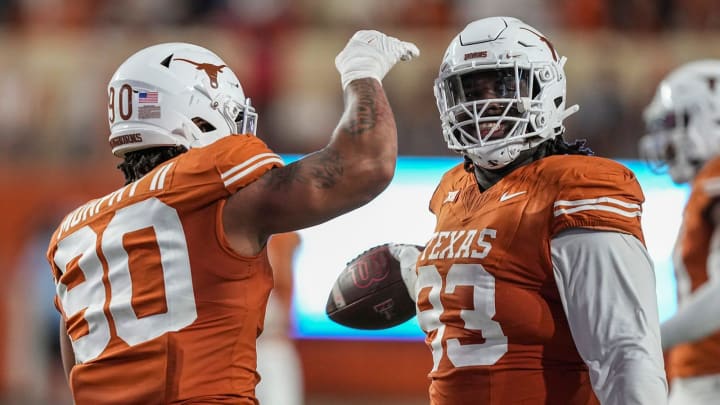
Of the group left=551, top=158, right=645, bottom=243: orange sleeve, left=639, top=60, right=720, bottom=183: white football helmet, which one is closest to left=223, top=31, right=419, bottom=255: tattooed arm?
left=551, top=158, right=645, bottom=243: orange sleeve

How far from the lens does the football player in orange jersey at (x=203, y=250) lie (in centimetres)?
260

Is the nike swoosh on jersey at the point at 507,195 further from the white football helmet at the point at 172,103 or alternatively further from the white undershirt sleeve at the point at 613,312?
the white football helmet at the point at 172,103

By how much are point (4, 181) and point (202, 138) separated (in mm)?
5872

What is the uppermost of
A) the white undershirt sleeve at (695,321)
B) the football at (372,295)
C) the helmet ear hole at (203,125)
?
the helmet ear hole at (203,125)


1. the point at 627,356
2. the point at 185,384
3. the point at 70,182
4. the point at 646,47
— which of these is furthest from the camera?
the point at 646,47

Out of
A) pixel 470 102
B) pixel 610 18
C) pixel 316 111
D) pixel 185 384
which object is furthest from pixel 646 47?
pixel 185 384

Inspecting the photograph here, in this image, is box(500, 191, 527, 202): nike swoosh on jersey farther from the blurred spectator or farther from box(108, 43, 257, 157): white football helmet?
the blurred spectator

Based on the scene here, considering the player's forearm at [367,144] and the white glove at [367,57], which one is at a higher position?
the white glove at [367,57]

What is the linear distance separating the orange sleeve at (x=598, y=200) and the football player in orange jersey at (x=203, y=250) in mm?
415

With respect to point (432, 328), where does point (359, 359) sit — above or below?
below

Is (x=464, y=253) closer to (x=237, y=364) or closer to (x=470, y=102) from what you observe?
(x=470, y=102)

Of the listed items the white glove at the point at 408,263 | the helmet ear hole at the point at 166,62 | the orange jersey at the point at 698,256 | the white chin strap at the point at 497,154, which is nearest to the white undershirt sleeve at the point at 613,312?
the white chin strap at the point at 497,154

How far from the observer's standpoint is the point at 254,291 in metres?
2.71

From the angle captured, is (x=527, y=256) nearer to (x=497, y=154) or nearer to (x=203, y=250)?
(x=497, y=154)
